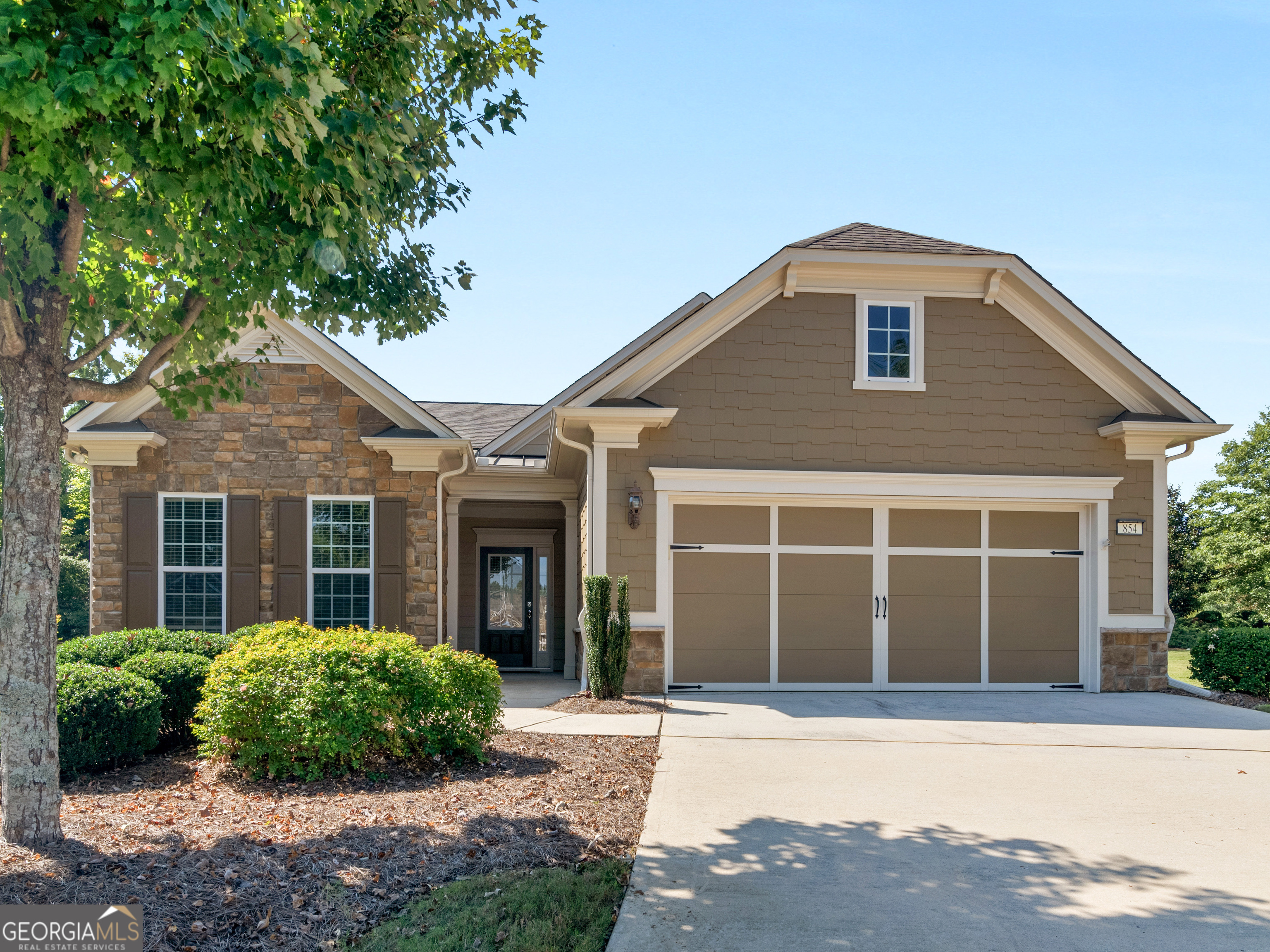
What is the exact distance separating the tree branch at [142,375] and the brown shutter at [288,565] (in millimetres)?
6295

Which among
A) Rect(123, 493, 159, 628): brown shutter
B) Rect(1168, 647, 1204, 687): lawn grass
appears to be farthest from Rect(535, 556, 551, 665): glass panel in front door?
Rect(1168, 647, 1204, 687): lawn grass

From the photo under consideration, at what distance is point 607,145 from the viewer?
29.9 ft

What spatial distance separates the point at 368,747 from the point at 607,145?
6088 millimetres

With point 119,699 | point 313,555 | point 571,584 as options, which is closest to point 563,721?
point 119,699

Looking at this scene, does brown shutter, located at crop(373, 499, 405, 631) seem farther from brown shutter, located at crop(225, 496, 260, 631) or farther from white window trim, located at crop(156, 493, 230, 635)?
white window trim, located at crop(156, 493, 230, 635)

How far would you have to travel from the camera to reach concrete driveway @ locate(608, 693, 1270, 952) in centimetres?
381

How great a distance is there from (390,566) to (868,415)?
20.5ft

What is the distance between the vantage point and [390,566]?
11.6 metres

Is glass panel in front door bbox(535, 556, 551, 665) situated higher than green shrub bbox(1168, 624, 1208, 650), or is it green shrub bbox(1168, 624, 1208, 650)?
glass panel in front door bbox(535, 556, 551, 665)

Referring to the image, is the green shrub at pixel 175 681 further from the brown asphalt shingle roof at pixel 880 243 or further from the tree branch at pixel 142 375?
the brown asphalt shingle roof at pixel 880 243

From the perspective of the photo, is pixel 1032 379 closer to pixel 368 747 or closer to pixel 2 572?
pixel 368 747

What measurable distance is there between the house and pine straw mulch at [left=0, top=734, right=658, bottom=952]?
435 centimetres

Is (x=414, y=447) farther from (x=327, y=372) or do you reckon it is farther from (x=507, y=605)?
(x=507, y=605)

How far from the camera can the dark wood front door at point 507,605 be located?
48.9ft
